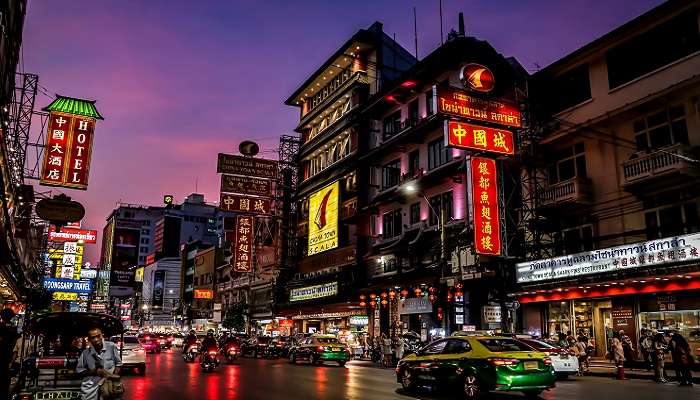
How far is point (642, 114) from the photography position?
25.9 m

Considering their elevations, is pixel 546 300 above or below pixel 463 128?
below

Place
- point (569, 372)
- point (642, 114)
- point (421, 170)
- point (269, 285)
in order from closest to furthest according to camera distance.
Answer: point (569, 372)
point (642, 114)
point (421, 170)
point (269, 285)

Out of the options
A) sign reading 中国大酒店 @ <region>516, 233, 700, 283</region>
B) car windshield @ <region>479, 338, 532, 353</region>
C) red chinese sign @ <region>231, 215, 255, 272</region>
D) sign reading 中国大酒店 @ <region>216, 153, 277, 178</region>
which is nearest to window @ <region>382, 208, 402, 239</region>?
sign reading 中国大酒店 @ <region>216, 153, 277, 178</region>

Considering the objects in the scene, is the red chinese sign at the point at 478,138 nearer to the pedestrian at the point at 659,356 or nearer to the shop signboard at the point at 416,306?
the shop signboard at the point at 416,306

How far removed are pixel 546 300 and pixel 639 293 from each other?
4.71 meters

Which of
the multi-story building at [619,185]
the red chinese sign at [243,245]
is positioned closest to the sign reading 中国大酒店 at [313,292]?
the red chinese sign at [243,245]

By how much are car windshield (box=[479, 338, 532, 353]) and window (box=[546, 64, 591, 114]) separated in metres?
18.4

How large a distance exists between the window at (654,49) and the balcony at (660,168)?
4.28 m

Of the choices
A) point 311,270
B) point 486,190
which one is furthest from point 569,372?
point 311,270

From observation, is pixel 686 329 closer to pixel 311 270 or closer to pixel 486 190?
pixel 486 190

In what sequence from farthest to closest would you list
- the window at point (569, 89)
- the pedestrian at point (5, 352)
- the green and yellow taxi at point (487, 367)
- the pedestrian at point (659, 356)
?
1. the window at point (569, 89)
2. the pedestrian at point (659, 356)
3. the green and yellow taxi at point (487, 367)
4. the pedestrian at point (5, 352)

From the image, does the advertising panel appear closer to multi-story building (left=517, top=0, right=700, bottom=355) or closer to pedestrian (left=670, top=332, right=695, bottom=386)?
multi-story building (left=517, top=0, right=700, bottom=355)

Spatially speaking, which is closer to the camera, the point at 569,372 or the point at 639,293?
the point at 569,372

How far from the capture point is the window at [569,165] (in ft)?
94.4
